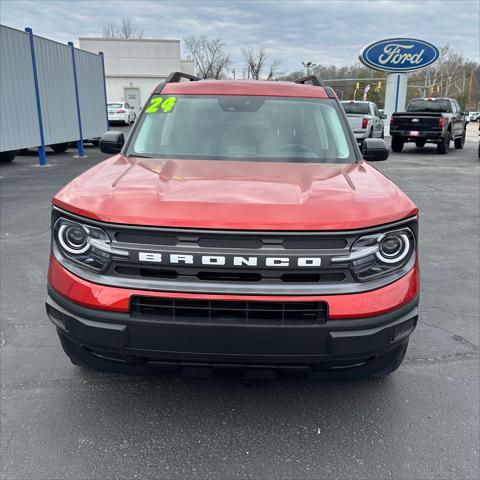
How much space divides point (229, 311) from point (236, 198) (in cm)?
53

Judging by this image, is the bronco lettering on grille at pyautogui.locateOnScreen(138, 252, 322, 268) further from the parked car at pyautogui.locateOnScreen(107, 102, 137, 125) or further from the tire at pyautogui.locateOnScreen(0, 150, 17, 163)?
the parked car at pyautogui.locateOnScreen(107, 102, 137, 125)

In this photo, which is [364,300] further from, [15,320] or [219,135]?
[15,320]

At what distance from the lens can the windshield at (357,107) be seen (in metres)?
19.2

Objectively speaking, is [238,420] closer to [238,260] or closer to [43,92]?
[238,260]

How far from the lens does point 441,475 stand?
2.23 metres

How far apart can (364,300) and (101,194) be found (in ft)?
4.44

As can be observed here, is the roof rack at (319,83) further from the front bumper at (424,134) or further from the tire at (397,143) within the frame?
the tire at (397,143)

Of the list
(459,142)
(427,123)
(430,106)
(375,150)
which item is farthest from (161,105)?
(459,142)

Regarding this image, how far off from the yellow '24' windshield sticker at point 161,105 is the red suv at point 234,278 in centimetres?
147

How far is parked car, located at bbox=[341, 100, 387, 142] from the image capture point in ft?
59.1

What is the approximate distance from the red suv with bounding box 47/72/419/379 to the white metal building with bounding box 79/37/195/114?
50.6 metres

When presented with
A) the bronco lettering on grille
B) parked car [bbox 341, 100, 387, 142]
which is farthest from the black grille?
parked car [bbox 341, 100, 387, 142]

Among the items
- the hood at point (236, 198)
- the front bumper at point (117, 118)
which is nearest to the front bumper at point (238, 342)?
the hood at point (236, 198)

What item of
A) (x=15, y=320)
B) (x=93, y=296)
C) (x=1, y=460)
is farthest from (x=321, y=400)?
(x=15, y=320)
